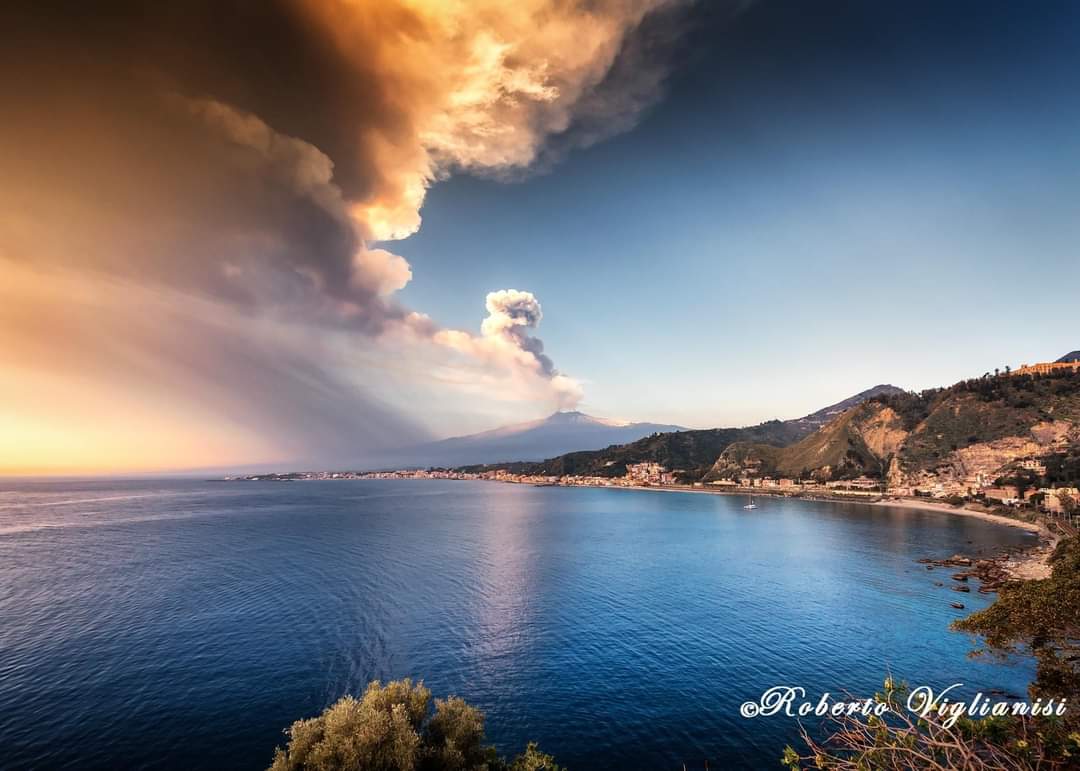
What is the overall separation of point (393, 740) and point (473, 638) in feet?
84.5

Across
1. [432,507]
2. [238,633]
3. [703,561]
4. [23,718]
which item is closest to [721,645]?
[703,561]

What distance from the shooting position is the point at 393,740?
1958 cm

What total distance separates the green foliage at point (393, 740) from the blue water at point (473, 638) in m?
8.20

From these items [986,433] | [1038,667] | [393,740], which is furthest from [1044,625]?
[986,433]

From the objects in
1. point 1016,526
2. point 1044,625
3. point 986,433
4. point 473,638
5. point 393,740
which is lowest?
point 1016,526

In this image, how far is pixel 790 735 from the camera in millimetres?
29047

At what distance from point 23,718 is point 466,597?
3716cm

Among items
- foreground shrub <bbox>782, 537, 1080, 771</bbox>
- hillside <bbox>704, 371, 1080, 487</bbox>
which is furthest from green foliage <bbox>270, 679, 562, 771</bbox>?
hillside <bbox>704, 371, 1080, 487</bbox>

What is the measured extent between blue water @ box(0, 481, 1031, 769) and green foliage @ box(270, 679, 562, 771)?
323 inches

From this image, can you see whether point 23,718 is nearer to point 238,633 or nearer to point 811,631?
point 238,633

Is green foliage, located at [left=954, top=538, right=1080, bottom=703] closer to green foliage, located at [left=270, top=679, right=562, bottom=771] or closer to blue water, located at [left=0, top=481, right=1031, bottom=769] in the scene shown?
blue water, located at [left=0, top=481, right=1031, bottom=769]

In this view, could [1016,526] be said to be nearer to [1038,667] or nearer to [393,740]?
[1038,667]

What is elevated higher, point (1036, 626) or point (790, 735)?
point (1036, 626)

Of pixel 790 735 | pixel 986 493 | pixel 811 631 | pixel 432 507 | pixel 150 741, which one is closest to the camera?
pixel 150 741
